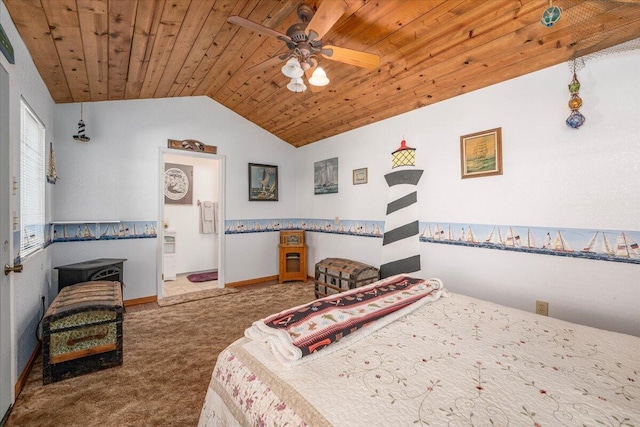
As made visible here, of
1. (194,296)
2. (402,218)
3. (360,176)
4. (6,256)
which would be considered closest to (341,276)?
(402,218)

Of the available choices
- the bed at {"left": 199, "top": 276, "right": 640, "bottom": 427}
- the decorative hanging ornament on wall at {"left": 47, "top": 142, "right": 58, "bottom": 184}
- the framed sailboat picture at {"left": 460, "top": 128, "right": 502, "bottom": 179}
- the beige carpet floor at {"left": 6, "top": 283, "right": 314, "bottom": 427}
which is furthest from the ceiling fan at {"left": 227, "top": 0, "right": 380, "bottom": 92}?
the decorative hanging ornament on wall at {"left": 47, "top": 142, "right": 58, "bottom": 184}

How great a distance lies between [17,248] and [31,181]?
91 cm

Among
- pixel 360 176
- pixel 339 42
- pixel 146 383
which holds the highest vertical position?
pixel 339 42

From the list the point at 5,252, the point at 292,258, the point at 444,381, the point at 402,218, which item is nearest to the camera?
the point at 444,381

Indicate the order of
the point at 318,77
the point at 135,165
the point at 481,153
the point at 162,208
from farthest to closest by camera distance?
1. the point at 162,208
2. the point at 135,165
3. the point at 481,153
4. the point at 318,77

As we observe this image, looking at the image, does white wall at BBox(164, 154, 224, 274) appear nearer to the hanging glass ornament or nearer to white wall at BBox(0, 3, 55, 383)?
white wall at BBox(0, 3, 55, 383)

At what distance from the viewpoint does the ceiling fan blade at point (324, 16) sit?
5.26ft

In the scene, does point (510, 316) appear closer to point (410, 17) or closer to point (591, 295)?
point (591, 295)

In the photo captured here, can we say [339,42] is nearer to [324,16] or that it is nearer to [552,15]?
[324,16]

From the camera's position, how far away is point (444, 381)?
1.02 meters

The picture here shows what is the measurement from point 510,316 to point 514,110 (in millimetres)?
1787

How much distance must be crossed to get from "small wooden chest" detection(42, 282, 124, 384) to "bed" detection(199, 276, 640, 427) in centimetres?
138

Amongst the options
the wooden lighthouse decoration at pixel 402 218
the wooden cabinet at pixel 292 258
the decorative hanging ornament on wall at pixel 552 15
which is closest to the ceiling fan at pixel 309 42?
the decorative hanging ornament on wall at pixel 552 15

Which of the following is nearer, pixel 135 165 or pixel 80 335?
pixel 80 335
